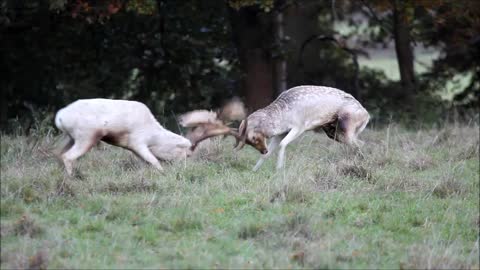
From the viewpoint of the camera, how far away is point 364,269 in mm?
7867

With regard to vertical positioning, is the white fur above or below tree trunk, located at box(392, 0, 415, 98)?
above

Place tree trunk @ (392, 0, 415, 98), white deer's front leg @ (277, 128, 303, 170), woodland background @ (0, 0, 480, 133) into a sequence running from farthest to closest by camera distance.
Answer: tree trunk @ (392, 0, 415, 98)
woodland background @ (0, 0, 480, 133)
white deer's front leg @ (277, 128, 303, 170)

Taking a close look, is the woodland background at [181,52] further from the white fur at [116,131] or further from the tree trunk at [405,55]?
the white fur at [116,131]

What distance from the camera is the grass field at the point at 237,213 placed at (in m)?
7.91

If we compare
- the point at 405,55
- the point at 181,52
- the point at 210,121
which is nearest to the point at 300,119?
the point at 210,121

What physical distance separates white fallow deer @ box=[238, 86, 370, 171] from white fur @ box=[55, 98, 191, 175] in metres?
0.93

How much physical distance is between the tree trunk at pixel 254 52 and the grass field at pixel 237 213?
7354 millimetres

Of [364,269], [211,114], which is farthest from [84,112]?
[364,269]

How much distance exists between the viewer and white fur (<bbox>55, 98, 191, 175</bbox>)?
10.1 metres

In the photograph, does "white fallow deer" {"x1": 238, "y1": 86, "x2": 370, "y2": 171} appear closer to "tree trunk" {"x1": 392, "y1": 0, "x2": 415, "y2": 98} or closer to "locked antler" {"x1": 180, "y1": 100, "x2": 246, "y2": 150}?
"locked antler" {"x1": 180, "y1": 100, "x2": 246, "y2": 150}

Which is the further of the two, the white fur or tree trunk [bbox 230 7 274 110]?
tree trunk [bbox 230 7 274 110]

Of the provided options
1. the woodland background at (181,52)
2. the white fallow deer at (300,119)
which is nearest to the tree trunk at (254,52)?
the woodland background at (181,52)

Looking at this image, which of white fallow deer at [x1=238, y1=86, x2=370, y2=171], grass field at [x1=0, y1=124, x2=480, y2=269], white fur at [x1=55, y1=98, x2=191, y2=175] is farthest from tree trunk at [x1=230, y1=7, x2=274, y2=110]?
white fur at [x1=55, y1=98, x2=191, y2=175]

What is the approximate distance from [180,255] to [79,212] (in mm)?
1436
